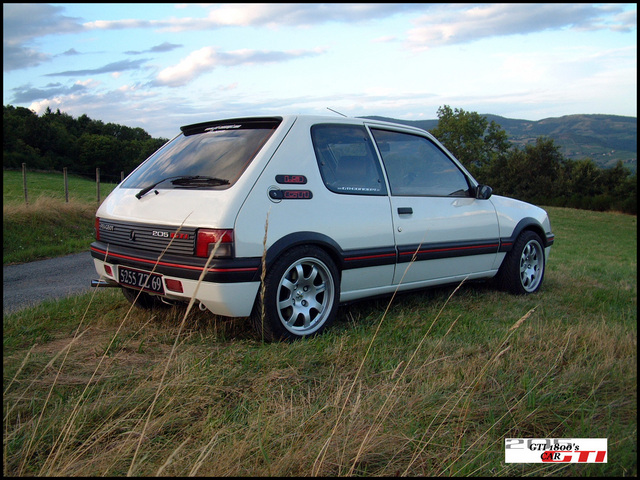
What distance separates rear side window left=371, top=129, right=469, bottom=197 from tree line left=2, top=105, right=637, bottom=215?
957 inches

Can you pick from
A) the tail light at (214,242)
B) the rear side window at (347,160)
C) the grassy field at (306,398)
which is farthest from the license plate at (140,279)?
the rear side window at (347,160)

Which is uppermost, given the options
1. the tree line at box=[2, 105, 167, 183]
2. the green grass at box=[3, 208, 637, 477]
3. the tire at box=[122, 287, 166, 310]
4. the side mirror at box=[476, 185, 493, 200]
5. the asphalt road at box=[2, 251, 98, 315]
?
the tree line at box=[2, 105, 167, 183]

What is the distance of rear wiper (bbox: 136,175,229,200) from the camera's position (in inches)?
147

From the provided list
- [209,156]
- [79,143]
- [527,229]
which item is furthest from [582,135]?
[209,156]

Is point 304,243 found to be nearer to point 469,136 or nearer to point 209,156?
point 209,156

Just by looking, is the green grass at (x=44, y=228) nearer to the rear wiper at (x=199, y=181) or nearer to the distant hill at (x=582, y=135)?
the rear wiper at (x=199, y=181)

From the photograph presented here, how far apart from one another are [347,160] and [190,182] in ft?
4.31

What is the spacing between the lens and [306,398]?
8.95 feet

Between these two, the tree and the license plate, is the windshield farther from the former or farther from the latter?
the tree

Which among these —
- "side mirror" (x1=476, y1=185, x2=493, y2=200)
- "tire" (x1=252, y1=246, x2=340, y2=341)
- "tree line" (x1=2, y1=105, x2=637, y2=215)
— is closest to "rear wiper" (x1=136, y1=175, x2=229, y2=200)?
"tire" (x1=252, y1=246, x2=340, y2=341)

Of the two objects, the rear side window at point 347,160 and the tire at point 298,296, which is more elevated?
the rear side window at point 347,160

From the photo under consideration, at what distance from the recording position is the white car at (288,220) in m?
3.53

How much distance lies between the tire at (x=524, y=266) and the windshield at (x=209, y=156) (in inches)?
121

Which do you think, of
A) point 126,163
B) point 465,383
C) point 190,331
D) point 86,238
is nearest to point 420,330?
point 465,383
